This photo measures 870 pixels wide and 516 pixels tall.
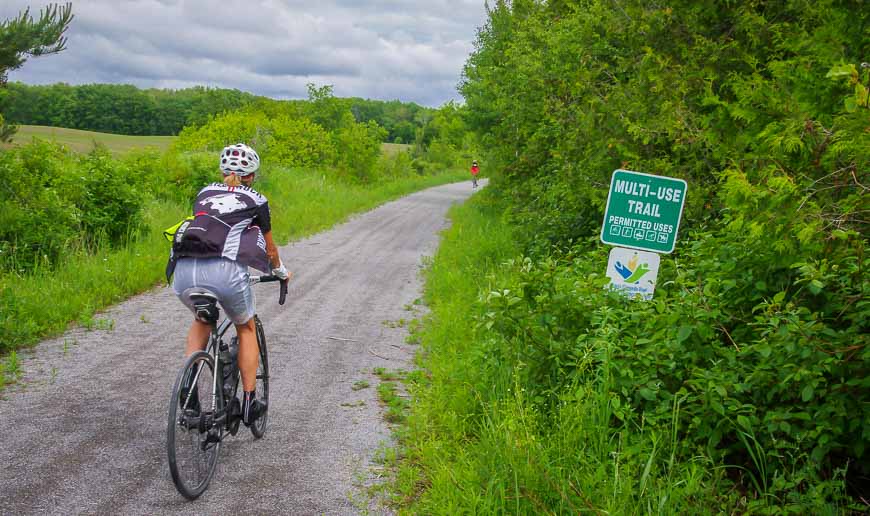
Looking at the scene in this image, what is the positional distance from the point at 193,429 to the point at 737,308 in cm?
378

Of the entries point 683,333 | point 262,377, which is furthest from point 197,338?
point 683,333

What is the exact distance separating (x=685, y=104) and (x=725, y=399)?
4.52 meters

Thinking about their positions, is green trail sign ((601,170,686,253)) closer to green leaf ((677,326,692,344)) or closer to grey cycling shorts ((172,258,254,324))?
green leaf ((677,326,692,344))

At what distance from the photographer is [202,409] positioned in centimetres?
444

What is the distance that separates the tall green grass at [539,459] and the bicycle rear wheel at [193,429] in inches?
48.8

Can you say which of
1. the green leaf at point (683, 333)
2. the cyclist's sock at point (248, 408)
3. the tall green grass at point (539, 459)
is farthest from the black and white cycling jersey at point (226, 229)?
the green leaf at point (683, 333)

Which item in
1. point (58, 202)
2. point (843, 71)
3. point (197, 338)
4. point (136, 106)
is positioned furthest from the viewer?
point (136, 106)

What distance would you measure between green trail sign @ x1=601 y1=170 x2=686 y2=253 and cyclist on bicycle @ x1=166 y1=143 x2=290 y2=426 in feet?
9.60

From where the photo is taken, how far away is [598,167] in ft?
29.6

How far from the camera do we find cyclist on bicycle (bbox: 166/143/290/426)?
4.42 meters

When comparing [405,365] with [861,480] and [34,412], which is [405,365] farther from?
[861,480]

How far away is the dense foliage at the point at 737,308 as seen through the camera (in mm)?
3678

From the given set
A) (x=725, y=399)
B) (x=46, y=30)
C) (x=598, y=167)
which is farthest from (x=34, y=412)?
(x=46, y=30)

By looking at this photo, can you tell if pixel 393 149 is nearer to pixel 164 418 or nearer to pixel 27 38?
pixel 27 38
